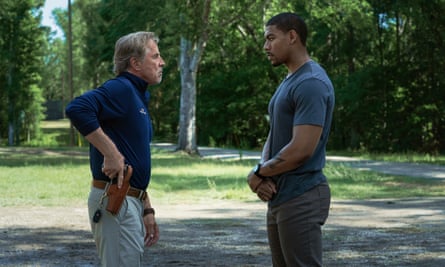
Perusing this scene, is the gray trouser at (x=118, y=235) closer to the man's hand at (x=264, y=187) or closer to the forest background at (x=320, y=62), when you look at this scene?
the man's hand at (x=264, y=187)

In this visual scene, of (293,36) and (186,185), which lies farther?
(186,185)

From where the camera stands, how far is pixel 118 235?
405 cm

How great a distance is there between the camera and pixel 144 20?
97.7 ft

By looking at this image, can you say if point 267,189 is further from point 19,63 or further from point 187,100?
point 19,63

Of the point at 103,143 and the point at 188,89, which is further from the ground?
the point at 188,89

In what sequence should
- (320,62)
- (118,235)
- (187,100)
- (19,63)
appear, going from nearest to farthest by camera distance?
(118,235)
(187,100)
(320,62)
(19,63)

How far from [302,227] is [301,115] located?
0.56 meters

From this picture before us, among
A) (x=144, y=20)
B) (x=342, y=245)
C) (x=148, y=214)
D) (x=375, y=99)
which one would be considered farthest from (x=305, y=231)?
(x=375, y=99)

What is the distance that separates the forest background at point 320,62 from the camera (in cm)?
3055

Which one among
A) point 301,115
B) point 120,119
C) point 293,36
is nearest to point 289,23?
point 293,36

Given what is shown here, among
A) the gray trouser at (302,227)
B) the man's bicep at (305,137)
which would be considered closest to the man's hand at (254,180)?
the gray trouser at (302,227)

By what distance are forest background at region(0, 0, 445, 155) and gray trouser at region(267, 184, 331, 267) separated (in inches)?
948

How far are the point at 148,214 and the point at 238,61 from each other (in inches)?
1675

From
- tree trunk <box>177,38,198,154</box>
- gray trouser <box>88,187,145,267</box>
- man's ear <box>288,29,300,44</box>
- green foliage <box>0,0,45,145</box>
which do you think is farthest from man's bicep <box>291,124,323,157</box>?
green foliage <box>0,0,45,145</box>
